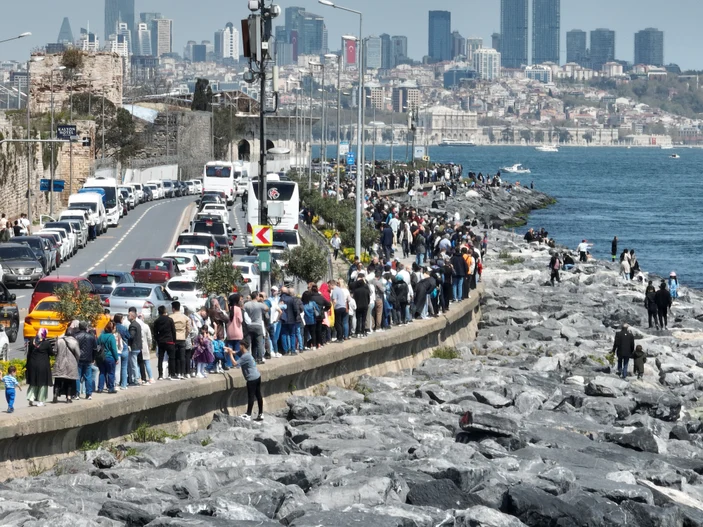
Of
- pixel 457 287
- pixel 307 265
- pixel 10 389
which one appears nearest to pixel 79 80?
pixel 307 265

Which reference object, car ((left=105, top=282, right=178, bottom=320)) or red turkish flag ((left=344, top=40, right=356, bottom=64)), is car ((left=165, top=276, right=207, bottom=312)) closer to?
car ((left=105, top=282, right=178, bottom=320))

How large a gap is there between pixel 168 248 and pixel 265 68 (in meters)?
24.4

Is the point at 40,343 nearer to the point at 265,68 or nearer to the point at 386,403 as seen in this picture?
the point at 386,403

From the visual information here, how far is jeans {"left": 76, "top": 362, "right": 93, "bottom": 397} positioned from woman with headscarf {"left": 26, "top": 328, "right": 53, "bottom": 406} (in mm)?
577

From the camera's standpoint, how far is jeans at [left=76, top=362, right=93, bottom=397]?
58.3ft

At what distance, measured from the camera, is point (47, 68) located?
86688 mm

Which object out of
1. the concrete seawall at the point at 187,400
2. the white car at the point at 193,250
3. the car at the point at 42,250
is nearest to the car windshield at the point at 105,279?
the concrete seawall at the point at 187,400

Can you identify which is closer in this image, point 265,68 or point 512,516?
point 512,516

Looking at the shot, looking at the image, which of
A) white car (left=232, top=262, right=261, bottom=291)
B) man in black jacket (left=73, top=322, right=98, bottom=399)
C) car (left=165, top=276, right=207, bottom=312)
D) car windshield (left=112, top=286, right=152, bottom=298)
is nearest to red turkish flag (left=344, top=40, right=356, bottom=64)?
white car (left=232, top=262, right=261, bottom=291)

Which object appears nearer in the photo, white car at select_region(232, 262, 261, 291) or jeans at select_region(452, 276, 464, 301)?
jeans at select_region(452, 276, 464, 301)

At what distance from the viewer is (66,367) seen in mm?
17219

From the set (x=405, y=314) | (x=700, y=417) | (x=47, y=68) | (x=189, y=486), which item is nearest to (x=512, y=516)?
(x=189, y=486)

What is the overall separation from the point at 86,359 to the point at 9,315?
968 cm

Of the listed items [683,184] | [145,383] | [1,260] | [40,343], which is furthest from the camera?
[683,184]
